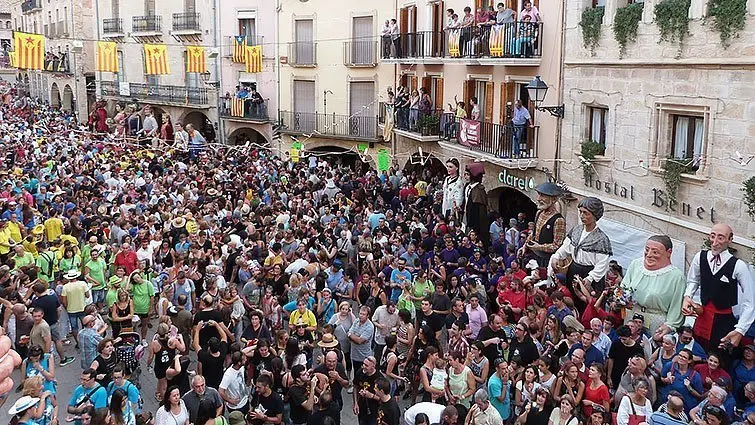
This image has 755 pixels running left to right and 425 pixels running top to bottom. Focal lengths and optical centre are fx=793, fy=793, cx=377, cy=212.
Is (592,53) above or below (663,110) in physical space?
above

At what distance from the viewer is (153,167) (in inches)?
934

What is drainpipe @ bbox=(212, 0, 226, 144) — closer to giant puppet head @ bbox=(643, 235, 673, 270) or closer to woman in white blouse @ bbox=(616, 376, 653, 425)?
giant puppet head @ bbox=(643, 235, 673, 270)

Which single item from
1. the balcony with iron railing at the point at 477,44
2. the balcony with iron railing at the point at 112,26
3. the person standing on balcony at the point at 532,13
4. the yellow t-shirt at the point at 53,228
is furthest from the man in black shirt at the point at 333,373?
the balcony with iron railing at the point at 112,26

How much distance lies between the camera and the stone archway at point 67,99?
168 feet

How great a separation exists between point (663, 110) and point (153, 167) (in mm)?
15485

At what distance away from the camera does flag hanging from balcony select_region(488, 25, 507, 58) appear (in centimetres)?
1794

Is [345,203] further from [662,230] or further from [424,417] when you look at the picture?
[424,417]

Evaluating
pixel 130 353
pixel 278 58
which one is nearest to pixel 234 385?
pixel 130 353

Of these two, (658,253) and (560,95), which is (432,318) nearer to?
(658,253)

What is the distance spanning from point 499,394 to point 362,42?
20714mm

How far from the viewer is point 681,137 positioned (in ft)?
43.4

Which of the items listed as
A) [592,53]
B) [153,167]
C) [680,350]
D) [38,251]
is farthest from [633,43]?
[153,167]

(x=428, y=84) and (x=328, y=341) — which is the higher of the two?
(x=428, y=84)

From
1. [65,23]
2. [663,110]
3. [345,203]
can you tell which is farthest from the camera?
[65,23]
